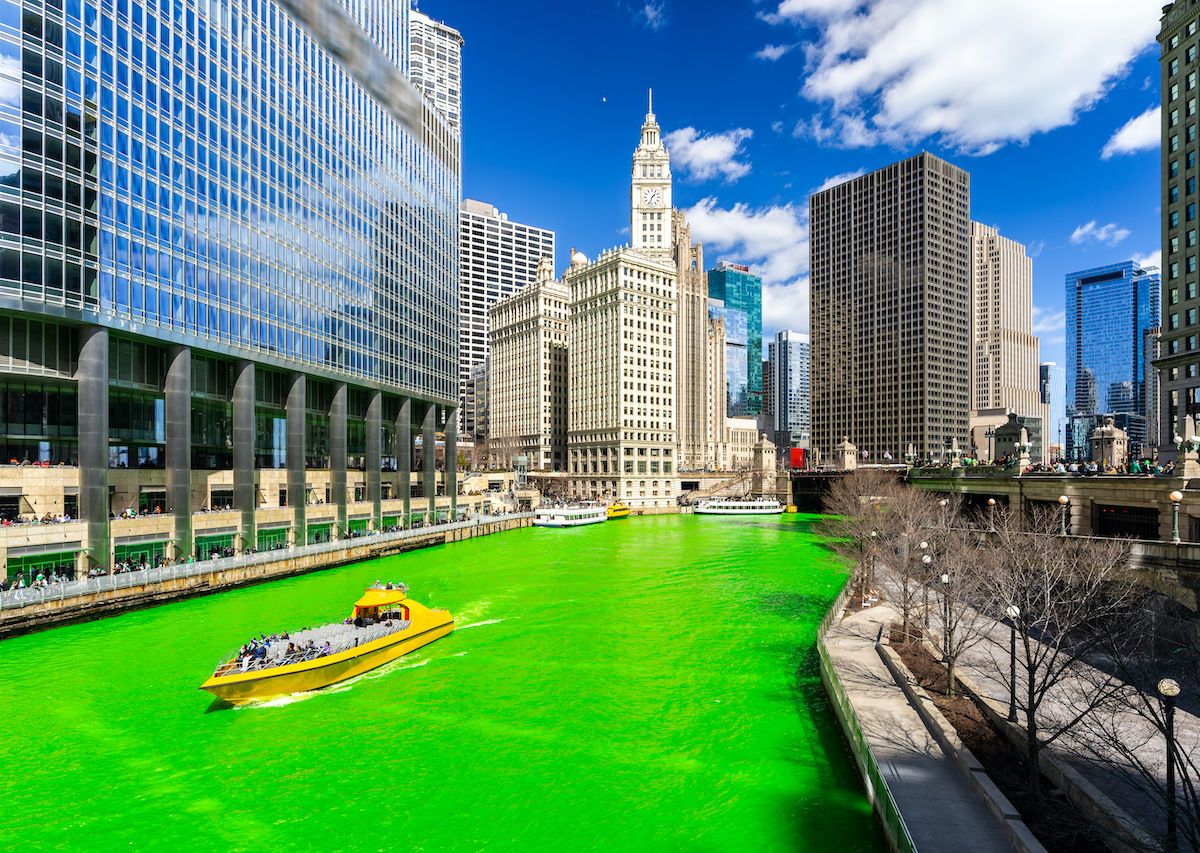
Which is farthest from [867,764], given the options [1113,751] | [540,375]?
[540,375]

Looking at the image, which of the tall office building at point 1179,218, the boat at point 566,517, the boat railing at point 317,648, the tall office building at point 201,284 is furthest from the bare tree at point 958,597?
the boat at point 566,517

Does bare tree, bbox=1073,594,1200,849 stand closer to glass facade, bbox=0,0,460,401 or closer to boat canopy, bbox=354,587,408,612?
boat canopy, bbox=354,587,408,612

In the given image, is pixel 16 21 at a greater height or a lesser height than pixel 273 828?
greater

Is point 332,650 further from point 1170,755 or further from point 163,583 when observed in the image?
point 1170,755

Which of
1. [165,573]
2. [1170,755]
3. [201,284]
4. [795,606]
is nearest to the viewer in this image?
[1170,755]

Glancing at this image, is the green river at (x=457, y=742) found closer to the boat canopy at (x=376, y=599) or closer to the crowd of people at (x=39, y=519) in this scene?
the boat canopy at (x=376, y=599)

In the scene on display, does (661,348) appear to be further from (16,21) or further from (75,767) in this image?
(75,767)

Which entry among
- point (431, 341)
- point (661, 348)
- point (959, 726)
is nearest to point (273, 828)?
point (959, 726)
